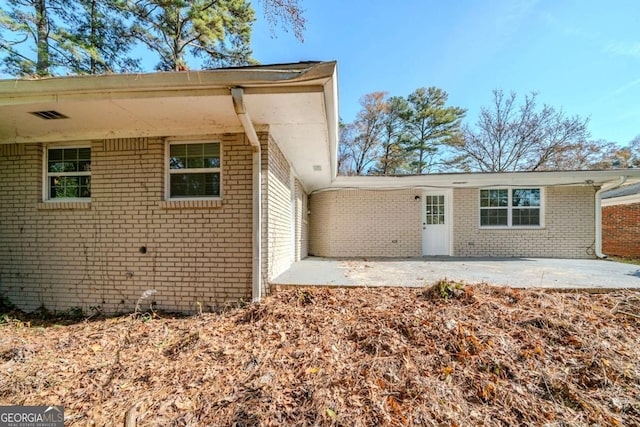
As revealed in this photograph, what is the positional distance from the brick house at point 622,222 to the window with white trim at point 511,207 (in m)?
4.49

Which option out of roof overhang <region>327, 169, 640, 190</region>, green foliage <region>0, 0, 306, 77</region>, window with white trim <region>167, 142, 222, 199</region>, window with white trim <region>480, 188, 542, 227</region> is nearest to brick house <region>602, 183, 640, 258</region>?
roof overhang <region>327, 169, 640, 190</region>

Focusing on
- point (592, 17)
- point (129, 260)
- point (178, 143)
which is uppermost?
point (592, 17)

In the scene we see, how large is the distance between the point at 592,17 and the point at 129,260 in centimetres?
1062

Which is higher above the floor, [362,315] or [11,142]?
[11,142]

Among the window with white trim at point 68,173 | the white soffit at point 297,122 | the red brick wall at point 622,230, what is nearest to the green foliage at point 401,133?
the red brick wall at point 622,230

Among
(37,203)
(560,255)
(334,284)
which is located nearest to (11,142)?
(37,203)

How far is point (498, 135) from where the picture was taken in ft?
58.4

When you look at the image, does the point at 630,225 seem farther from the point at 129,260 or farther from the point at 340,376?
the point at 129,260

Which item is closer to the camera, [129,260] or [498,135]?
[129,260]

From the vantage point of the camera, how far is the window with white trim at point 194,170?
4.06 meters

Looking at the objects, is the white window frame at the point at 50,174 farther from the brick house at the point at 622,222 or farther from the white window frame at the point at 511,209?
the brick house at the point at 622,222

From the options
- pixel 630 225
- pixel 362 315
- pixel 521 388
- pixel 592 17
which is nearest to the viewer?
pixel 521 388

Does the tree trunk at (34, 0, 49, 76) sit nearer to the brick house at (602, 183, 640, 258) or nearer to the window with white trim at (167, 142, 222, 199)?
the window with white trim at (167, 142, 222, 199)

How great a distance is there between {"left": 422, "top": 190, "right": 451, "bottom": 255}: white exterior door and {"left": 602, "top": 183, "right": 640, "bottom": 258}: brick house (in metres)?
7.17
